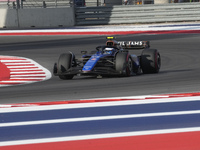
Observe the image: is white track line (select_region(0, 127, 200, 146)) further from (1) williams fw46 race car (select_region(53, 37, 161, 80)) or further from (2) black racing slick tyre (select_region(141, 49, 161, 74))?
(2) black racing slick tyre (select_region(141, 49, 161, 74))

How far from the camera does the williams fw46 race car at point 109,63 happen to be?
34.2ft

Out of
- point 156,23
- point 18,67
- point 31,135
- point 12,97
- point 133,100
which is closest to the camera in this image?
point 31,135

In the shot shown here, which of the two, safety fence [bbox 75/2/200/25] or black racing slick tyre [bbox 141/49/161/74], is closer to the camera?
black racing slick tyre [bbox 141/49/161/74]

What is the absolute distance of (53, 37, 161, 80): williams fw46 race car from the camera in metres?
10.4

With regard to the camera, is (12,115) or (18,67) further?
(18,67)

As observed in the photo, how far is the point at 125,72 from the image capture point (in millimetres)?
10539

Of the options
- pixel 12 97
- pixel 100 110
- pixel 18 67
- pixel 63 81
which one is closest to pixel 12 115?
pixel 100 110

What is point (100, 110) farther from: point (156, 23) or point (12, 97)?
point (156, 23)

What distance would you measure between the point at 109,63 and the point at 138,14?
20065mm

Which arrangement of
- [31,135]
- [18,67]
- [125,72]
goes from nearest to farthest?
[31,135], [125,72], [18,67]

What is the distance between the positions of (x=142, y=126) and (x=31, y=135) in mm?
1295

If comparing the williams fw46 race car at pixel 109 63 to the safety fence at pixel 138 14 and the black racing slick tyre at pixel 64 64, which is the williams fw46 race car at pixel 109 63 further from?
the safety fence at pixel 138 14

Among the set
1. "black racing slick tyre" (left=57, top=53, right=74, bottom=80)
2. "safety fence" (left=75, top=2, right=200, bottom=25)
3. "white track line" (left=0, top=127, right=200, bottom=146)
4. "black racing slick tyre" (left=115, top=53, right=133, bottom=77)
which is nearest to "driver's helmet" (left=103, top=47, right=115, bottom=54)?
"black racing slick tyre" (left=115, top=53, right=133, bottom=77)

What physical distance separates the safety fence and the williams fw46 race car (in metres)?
18.3
